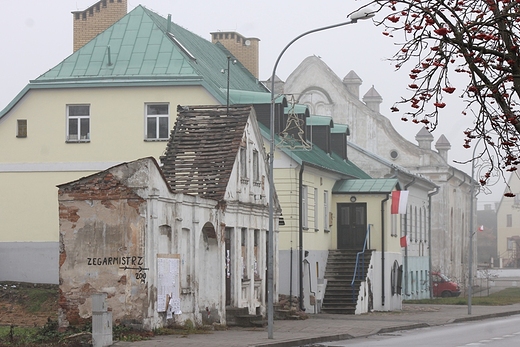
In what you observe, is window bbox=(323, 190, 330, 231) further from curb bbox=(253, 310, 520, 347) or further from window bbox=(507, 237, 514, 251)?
window bbox=(507, 237, 514, 251)

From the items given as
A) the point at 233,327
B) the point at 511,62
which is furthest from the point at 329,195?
the point at 511,62

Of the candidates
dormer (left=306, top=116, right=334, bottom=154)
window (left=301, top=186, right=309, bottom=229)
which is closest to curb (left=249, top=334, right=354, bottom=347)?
window (left=301, top=186, right=309, bottom=229)

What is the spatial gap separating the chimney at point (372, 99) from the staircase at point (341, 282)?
88.0 ft

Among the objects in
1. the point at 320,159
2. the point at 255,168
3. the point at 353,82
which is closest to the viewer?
the point at 255,168

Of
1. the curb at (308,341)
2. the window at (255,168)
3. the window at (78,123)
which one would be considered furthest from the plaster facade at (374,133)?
the curb at (308,341)

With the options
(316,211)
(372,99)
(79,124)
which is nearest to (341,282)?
(316,211)

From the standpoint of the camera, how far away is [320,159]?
45.5m

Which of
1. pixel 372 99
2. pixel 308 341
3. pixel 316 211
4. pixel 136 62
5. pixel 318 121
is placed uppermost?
pixel 372 99

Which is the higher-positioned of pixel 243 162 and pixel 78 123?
pixel 78 123

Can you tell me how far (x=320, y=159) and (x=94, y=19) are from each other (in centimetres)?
1133

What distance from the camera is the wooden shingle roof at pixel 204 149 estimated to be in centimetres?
3055

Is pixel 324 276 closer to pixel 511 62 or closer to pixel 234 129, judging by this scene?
pixel 234 129

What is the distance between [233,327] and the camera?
3030 cm

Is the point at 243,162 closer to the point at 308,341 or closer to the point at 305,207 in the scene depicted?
the point at 308,341
